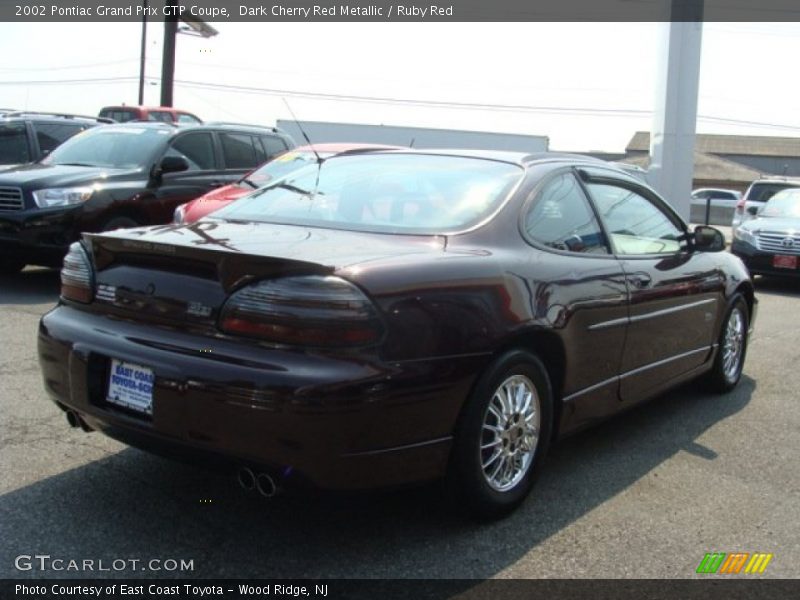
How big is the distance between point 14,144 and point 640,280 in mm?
9168

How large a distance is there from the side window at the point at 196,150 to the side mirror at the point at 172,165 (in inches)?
13.3

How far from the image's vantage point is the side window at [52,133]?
35.6 ft

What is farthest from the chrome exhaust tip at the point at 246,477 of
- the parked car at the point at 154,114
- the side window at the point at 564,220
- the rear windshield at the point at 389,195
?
the parked car at the point at 154,114

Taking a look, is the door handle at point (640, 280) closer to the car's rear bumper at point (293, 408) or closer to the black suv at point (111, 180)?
the car's rear bumper at point (293, 408)

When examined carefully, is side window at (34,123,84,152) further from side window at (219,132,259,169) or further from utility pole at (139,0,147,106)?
utility pole at (139,0,147,106)

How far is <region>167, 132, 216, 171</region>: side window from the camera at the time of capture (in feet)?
30.6

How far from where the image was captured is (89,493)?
343 centimetres

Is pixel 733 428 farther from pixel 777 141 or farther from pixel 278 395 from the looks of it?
pixel 777 141

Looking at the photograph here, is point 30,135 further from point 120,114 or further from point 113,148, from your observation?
point 120,114

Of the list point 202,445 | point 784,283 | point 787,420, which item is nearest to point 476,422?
point 202,445

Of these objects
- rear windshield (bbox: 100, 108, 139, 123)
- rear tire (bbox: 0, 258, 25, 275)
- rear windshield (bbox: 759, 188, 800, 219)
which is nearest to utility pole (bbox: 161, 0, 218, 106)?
rear windshield (bbox: 100, 108, 139, 123)

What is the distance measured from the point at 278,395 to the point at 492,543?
3.63 ft

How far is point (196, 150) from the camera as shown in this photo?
31.6 ft

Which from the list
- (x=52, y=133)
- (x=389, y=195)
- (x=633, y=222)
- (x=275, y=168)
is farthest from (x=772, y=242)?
(x=52, y=133)
